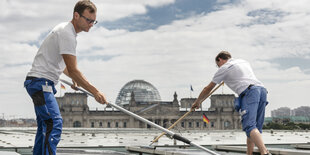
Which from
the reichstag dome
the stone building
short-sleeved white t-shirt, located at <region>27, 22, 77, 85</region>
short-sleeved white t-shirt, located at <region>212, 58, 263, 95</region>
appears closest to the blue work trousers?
short-sleeved white t-shirt, located at <region>27, 22, 77, 85</region>

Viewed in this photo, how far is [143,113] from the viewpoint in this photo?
117m

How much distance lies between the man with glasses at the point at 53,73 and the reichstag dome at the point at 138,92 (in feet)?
390

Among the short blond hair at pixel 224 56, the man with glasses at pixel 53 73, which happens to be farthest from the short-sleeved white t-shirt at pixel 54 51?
the short blond hair at pixel 224 56

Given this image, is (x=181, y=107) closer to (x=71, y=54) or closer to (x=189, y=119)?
(x=189, y=119)

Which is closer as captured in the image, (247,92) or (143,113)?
(247,92)

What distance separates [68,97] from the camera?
119 meters

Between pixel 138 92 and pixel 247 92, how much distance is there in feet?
393

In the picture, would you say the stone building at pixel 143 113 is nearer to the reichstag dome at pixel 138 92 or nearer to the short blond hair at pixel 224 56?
the reichstag dome at pixel 138 92

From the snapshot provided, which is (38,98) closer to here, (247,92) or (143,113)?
(247,92)

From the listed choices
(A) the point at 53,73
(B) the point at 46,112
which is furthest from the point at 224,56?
(B) the point at 46,112

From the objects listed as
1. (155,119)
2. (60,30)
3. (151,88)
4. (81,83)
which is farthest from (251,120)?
(151,88)

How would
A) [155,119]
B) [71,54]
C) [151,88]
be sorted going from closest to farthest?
[71,54] < [155,119] < [151,88]

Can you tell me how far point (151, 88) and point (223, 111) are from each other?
23201 millimetres

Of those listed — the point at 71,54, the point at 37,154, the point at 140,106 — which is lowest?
the point at 37,154
